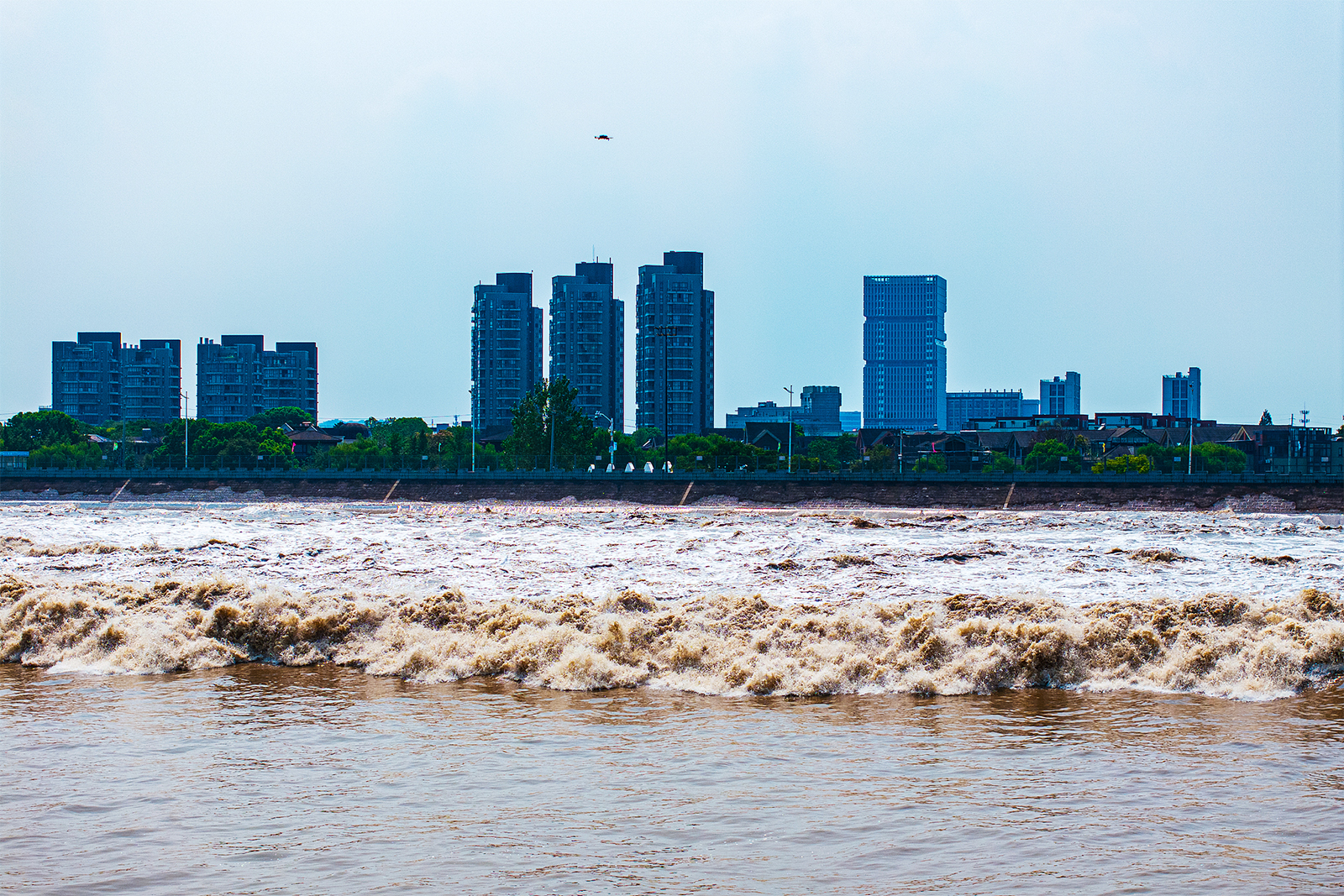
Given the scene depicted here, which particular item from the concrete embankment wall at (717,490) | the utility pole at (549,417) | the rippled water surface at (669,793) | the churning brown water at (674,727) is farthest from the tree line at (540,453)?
the rippled water surface at (669,793)

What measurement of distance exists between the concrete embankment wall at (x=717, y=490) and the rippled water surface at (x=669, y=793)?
69813mm

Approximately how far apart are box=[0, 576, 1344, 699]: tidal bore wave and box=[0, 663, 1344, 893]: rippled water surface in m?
0.76

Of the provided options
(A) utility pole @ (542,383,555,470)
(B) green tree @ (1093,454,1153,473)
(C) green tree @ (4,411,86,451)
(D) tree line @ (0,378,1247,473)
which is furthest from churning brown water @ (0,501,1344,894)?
(C) green tree @ (4,411,86,451)

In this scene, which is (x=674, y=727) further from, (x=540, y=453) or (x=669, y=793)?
(x=540, y=453)

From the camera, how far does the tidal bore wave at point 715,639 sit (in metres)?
16.3

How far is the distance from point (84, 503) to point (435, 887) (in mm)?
97332

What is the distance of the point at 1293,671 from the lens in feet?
52.5

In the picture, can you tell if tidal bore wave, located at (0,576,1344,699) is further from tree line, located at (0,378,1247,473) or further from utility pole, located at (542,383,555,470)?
utility pole, located at (542,383,555,470)

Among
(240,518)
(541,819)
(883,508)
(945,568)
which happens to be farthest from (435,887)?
(883,508)

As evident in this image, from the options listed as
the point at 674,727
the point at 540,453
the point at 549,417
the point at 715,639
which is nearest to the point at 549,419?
the point at 549,417

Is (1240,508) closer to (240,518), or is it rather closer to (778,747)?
(240,518)

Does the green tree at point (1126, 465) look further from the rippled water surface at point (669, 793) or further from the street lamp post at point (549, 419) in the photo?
the rippled water surface at point (669, 793)

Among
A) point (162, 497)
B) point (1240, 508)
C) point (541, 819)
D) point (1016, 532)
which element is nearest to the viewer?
point (541, 819)

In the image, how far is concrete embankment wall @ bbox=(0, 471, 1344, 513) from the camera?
7984 centimetres
